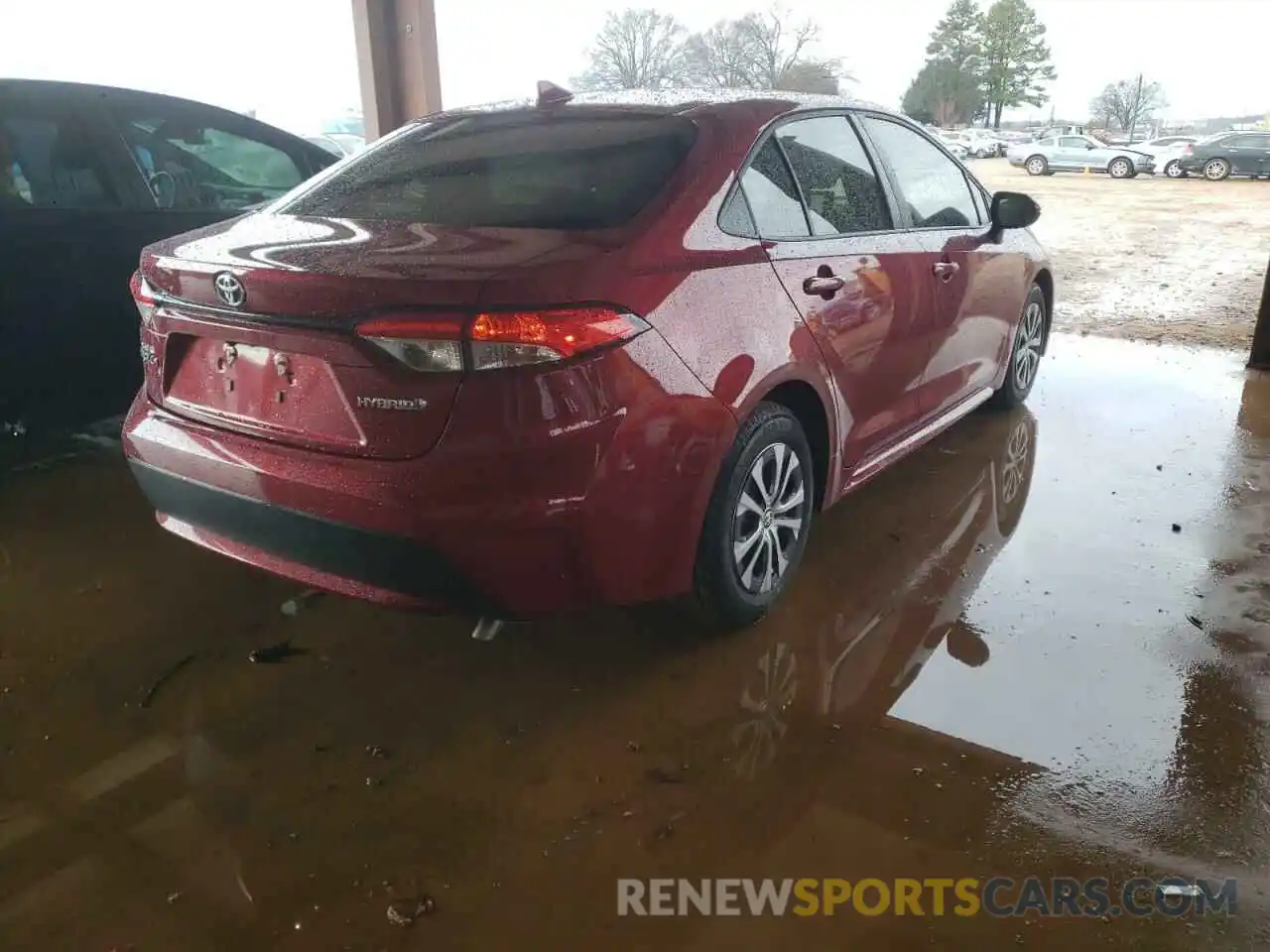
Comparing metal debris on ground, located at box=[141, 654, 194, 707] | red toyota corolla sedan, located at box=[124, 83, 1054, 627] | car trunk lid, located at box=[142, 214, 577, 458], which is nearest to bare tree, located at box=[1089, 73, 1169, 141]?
red toyota corolla sedan, located at box=[124, 83, 1054, 627]

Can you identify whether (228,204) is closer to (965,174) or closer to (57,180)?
(57,180)

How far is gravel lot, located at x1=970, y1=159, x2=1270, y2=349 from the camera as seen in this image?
21.3ft

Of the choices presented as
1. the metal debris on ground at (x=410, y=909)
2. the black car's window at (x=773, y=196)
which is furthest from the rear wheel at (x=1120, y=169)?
the metal debris on ground at (x=410, y=909)

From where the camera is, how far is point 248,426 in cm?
210

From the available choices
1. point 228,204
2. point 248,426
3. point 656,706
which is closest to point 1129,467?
point 656,706

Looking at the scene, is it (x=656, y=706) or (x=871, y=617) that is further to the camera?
(x=871, y=617)

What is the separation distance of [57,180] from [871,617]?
3.35m

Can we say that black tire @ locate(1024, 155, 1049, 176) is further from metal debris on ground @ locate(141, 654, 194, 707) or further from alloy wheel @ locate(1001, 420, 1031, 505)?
metal debris on ground @ locate(141, 654, 194, 707)

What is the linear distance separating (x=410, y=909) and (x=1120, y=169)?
787 inches

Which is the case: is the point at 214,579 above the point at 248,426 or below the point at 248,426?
below

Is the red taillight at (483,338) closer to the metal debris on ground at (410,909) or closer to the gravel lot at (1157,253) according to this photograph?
the metal debris on ground at (410,909)

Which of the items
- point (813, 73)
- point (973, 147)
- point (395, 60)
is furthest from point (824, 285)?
point (973, 147)

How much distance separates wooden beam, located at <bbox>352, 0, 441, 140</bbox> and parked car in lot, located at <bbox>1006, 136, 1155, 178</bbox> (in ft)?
45.1

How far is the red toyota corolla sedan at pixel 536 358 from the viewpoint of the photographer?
6.13 ft
